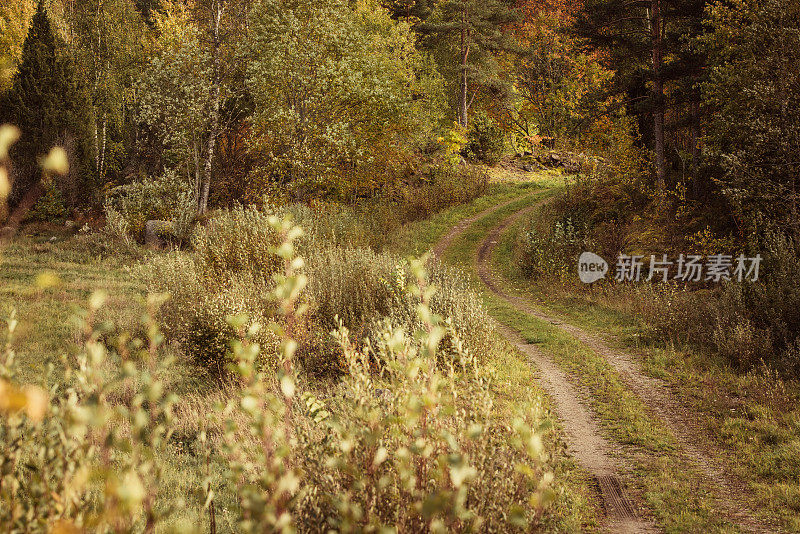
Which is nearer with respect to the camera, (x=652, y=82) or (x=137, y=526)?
(x=137, y=526)

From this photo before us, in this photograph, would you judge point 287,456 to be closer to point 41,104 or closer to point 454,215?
point 454,215

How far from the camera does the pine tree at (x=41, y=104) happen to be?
24578mm

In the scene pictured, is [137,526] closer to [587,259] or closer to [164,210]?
[587,259]

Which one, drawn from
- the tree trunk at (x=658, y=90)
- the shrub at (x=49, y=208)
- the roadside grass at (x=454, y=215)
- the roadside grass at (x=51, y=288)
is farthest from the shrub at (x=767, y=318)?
the shrub at (x=49, y=208)

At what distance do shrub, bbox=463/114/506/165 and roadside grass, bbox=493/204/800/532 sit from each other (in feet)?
73.0

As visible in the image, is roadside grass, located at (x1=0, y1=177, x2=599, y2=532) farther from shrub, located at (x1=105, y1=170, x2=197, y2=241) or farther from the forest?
shrub, located at (x1=105, y1=170, x2=197, y2=241)

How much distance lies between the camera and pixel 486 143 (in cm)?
3356

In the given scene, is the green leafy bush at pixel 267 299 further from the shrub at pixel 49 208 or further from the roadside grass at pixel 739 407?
the shrub at pixel 49 208

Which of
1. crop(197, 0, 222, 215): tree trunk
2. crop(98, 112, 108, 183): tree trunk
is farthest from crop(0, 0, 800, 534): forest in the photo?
crop(98, 112, 108, 183): tree trunk

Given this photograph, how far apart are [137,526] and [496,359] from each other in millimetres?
5812

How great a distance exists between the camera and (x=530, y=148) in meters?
36.7

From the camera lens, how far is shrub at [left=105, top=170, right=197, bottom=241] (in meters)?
19.2

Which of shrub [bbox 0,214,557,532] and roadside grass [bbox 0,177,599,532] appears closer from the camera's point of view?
shrub [bbox 0,214,557,532]

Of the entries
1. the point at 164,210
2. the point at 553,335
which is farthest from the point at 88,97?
the point at 553,335
